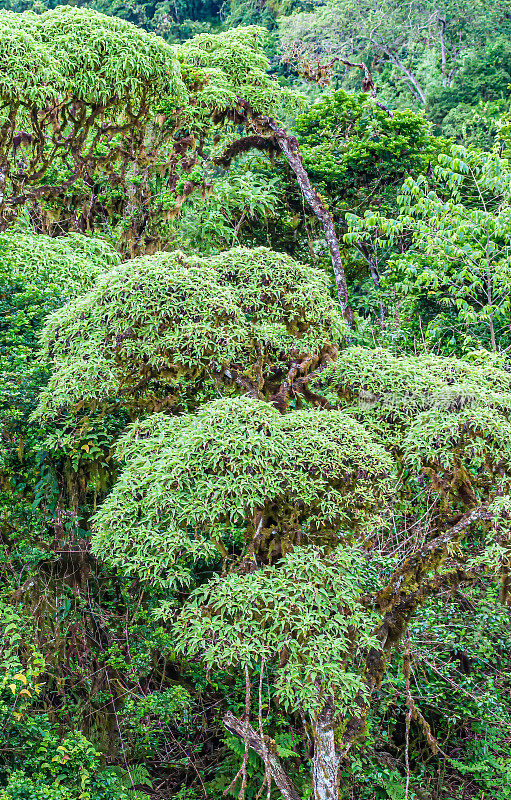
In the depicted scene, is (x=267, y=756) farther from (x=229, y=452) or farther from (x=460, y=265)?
(x=460, y=265)

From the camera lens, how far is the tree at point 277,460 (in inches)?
120

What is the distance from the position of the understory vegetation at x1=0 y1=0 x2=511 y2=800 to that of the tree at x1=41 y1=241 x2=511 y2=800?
0.06ft

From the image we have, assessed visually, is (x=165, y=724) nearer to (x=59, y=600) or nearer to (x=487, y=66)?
(x=59, y=600)

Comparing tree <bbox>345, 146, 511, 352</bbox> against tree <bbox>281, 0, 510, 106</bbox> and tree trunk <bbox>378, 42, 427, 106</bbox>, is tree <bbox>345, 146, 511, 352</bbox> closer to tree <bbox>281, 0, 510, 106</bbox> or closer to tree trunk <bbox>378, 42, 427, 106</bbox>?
tree trunk <bbox>378, 42, 427, 106</bbox>

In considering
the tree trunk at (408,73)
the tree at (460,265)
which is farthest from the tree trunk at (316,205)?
the tree trunk at (408,73)

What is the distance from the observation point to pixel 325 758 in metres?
3.53

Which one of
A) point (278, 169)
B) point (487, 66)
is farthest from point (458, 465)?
point (487, 66)

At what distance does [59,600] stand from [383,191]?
6.70 m

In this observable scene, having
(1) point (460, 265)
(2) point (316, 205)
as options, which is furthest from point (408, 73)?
(1) point (460, 265)

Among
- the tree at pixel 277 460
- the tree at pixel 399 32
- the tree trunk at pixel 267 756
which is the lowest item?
the tree trunk at pixel 267 756

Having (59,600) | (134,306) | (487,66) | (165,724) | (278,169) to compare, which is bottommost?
(165,724)

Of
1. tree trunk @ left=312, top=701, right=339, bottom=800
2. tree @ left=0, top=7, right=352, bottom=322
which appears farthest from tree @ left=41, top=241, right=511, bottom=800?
tree @ left=0, top=7, right=352, bottom=322

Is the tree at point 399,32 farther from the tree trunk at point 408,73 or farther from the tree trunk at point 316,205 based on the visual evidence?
the tree trunk at point 316,205

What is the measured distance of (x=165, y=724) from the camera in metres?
5.07
